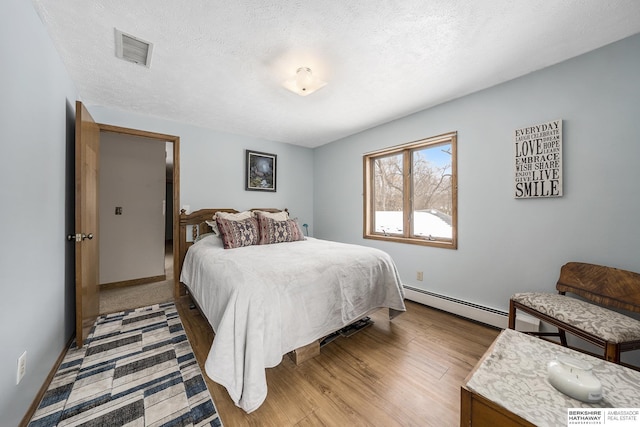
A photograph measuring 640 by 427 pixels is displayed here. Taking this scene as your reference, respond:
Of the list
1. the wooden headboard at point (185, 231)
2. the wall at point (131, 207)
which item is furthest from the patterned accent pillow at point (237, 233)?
the wall at point (131, 207)

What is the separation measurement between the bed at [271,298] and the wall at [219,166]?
97 cm

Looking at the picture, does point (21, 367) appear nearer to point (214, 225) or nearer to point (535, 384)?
point (214, 225)

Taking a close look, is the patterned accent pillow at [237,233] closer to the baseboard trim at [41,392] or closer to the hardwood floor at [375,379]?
the hardwood floor at [375,379]


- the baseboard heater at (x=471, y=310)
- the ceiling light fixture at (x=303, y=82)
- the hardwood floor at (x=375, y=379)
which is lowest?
the hardwood floor at (x=375, y=379)

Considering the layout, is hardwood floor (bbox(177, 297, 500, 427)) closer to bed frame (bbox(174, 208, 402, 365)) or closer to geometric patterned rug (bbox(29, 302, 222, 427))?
geometric patterned rug (bbox(29, 302, 222, 427))

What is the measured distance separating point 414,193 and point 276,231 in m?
1.89

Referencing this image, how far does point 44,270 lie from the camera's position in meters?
1.50

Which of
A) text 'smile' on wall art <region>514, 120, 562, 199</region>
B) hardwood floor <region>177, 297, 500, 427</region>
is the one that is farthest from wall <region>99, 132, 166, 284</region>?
text 'smile' on wall art <region>514, 120, 562, 199</region>

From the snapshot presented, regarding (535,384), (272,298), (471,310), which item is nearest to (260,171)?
(272,298)

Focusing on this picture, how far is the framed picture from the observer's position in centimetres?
373

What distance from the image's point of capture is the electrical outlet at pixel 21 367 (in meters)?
1.17

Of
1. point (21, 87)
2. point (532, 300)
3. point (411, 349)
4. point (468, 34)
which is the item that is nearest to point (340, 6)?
point (468, 34)

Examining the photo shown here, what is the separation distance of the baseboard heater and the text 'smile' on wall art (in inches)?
44.1

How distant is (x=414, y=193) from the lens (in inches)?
122
